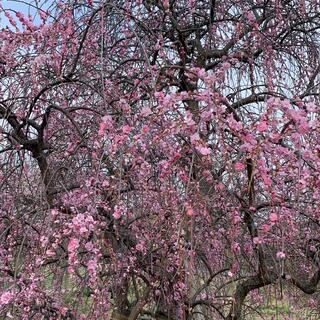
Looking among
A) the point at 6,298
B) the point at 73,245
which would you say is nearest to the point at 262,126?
the point at 73,245

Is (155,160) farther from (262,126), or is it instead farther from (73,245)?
(262,126)

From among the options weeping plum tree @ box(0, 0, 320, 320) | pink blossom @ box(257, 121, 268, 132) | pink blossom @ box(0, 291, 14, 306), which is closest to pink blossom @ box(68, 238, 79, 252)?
weeping plum tree @ box(0, 0, 320, 320)

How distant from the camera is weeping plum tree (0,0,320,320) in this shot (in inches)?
72.1

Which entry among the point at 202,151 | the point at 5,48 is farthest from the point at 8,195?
the point at 202,151

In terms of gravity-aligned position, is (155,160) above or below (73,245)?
above

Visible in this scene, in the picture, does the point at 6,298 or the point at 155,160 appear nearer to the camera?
the point at 6,298

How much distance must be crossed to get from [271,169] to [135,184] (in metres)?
0.91

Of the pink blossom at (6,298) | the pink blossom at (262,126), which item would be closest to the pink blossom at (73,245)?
the pink blossom at (6,298)

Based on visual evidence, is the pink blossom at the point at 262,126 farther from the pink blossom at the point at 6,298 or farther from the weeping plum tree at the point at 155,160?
the pink blossom at the point at 6,298

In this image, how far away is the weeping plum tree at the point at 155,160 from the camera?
183 centimetres

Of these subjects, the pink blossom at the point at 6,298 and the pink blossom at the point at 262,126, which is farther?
the pink blossom at the point at 6,298

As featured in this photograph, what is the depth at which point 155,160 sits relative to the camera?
2342 millimetres

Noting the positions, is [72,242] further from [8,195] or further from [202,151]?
[8,195]

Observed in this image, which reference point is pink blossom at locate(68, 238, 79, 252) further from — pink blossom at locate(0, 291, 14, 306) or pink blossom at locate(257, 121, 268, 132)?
pink blossom at locate(257, 121, 268, 132)
